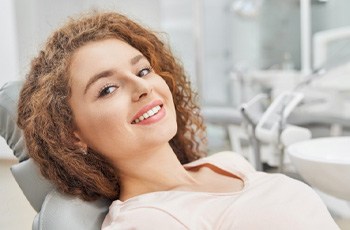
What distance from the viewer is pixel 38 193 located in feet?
3.10

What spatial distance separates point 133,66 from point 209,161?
323 millimetres

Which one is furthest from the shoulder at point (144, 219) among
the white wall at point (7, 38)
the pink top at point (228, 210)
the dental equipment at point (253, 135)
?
the dental equipment at point (253, 135)

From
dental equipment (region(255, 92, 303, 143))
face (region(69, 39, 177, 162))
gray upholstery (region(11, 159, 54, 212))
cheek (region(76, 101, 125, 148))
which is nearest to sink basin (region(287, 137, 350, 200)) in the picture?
dental equipment (region(255, 92, 303, 143))

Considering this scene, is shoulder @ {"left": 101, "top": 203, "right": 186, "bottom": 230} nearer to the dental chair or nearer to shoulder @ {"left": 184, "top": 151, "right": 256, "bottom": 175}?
the dental chair

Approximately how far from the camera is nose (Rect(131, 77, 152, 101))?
94 centimetres

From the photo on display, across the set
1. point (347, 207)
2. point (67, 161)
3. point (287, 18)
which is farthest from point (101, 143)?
point (287, 18)

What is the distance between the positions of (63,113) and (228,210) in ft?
1.32

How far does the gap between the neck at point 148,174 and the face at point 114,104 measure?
1.6 inches

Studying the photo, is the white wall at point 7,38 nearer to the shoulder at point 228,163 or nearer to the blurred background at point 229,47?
the blurred background at point 229,47

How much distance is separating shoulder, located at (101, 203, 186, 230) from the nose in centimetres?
23

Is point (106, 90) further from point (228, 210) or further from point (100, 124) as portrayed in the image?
point (228, 210)

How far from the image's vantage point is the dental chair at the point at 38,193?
86 centimetres

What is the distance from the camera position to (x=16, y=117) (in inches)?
37.5

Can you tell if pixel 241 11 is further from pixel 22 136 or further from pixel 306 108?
pixel 22 136
